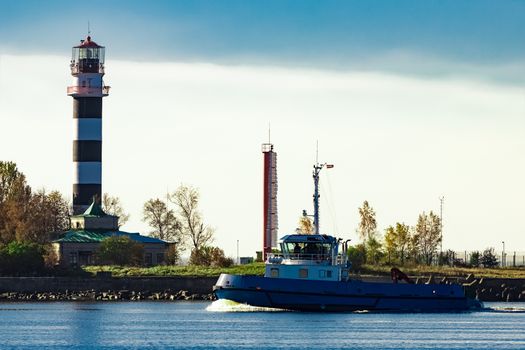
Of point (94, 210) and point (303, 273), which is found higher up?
point (94, 210)

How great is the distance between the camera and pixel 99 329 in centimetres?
10125

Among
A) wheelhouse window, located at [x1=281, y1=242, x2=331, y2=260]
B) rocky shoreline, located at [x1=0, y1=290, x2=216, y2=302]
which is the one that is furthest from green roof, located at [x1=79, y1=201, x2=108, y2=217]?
wheelhouse window, located at [x1=281, y1=242, x2=331, y2=260]

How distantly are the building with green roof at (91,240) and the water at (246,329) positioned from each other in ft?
104

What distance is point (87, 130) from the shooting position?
157 metres

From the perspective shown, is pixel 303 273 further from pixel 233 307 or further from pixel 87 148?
pixel 87 148

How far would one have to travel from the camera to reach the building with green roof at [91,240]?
155500mm

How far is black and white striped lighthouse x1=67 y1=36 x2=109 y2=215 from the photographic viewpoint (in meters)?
156

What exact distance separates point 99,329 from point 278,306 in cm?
1504

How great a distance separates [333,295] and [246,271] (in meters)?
33.5

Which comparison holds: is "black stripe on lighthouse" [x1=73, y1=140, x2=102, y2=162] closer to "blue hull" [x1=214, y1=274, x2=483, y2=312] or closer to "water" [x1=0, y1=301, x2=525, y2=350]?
"water" [x1=0, y1=301, x2=525, y2=350]

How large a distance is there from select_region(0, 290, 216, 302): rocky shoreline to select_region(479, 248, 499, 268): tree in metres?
29.4

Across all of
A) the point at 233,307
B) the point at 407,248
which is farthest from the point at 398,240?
the point at 233,307

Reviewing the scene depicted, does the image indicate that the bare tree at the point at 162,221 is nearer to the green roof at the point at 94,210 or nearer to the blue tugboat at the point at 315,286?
the green roof at the point at 94,210

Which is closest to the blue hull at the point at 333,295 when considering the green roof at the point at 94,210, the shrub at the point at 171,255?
the shrub at the point at 171,255
